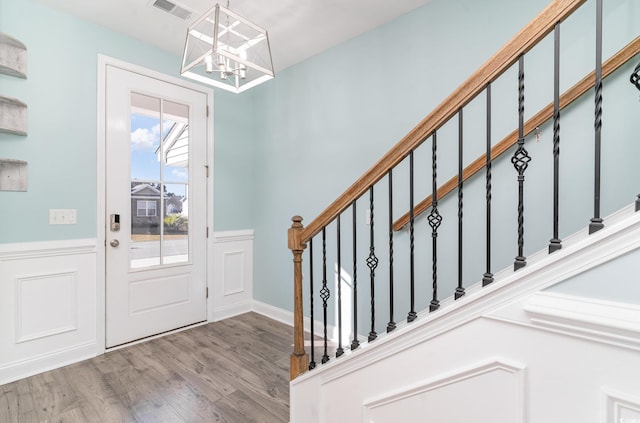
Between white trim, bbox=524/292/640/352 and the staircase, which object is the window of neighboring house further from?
white trim, bbox=524/292/640/352

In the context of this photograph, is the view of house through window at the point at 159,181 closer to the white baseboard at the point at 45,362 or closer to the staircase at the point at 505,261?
the white baseboard at the point at 45,362

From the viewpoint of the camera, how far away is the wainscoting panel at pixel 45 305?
2.15 meters

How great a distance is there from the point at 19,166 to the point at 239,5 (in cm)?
190

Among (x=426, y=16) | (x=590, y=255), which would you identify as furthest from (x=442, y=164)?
(x=590, y=255)

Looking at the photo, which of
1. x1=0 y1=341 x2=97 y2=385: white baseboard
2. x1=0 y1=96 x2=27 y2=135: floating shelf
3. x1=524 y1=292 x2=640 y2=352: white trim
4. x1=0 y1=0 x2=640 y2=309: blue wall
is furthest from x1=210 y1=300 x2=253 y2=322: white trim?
x1=524 y1=292 x2=640 y2=352: white trim

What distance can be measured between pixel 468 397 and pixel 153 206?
274 cm

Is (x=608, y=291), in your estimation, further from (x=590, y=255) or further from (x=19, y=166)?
(x=19, y=166)

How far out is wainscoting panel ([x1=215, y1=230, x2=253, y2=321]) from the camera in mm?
3268

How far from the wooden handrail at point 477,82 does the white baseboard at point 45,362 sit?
2422 millimetres

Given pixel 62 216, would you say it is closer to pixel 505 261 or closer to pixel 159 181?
pixel 159 181

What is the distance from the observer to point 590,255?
2.66 feet

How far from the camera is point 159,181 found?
9.35 ft

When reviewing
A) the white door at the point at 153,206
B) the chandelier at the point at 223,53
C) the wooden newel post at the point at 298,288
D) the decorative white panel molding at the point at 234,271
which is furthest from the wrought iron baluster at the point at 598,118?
the decorative white panel molding at the point at 234,271

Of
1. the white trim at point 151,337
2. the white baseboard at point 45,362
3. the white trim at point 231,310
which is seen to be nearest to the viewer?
the white baseboard at point 45,362
